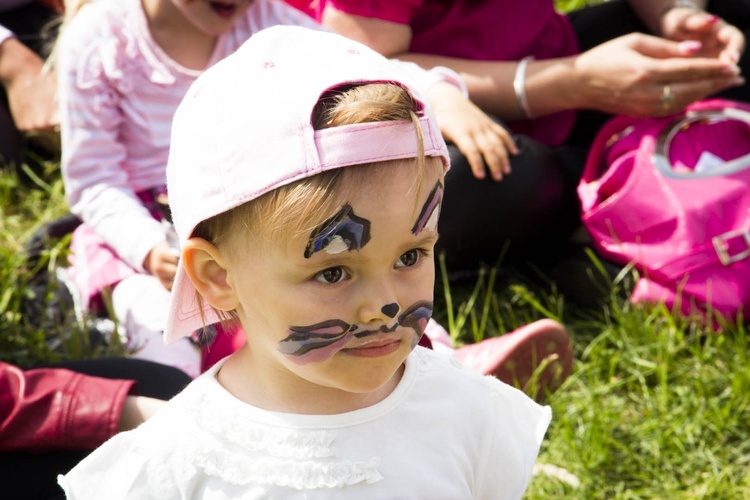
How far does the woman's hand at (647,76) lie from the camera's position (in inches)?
104

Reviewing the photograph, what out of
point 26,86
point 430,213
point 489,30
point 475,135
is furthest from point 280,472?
point 26,86

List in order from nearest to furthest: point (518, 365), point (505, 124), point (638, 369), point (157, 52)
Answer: point (518, 365) → point (638, 369) → point (157, 52) → point (505, 124)

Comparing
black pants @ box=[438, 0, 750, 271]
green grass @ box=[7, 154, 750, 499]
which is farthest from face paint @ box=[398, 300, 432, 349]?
black pants @ box=[438, 0, 750, 271]

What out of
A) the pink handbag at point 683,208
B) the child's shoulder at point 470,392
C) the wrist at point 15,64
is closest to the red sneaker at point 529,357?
the pink handbag at point 683,208

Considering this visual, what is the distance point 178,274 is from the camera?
1.43m

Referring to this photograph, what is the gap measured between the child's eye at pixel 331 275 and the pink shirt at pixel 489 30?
161cm

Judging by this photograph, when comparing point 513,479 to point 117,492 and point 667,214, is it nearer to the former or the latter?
point 117,492

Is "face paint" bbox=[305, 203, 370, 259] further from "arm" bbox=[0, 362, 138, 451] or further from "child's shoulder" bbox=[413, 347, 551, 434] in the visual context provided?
"arm" bbox=[0, 362, 138, 451]

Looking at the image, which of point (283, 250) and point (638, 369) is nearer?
point (283, 250)

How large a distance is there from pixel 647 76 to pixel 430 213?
155cm

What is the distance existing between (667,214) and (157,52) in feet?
4.45

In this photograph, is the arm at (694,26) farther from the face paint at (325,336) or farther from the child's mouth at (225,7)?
the face paint at (325,336)

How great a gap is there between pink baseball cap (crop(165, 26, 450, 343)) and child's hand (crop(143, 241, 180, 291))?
1.05 m

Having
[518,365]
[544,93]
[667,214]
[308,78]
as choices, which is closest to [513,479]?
[308,78]
